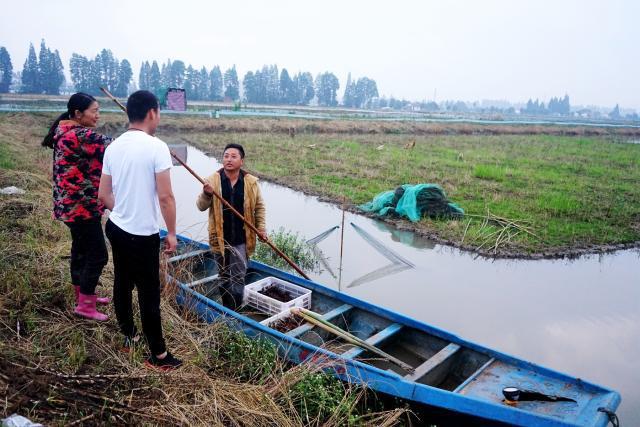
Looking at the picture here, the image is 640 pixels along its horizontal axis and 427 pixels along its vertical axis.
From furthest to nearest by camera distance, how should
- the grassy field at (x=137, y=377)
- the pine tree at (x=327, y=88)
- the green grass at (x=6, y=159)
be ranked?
the pine tree at (x=327, y=88) < the green grass at (x=6, y=159) < the grassy field at (x=137, y=377)

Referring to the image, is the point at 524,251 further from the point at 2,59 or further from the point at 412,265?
the point at 2,59

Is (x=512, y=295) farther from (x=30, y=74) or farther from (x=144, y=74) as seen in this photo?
(x=144, y=74)

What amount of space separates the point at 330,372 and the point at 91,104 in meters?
2.69

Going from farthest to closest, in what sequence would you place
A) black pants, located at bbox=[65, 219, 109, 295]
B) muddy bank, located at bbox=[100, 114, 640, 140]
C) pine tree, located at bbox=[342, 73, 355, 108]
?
pine tree, located at bbox=[342, 73, 355, 108]
muddy bank, located at bbox=[100, 114, 640, 140]
black pants, located at bbox=[65, 219, 109, 295]

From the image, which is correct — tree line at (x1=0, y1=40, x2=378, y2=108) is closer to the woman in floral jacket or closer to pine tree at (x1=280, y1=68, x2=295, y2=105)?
pine tree at (x1=280, y1=68, x2=295, y2=105)

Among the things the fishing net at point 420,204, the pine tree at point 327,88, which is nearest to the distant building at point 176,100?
the fishing net at point 420,204

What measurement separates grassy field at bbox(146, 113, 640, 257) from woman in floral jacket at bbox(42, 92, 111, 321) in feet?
20.1

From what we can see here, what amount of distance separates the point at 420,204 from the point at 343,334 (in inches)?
236

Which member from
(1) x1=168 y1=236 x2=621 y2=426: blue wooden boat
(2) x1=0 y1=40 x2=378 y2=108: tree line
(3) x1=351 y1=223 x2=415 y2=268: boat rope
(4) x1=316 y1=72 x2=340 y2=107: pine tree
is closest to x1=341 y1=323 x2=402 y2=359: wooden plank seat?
(1) x1=168 y1=236 x2=621 y2=426: blue wooden boat

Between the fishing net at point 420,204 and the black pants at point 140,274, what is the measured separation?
22.1 ft

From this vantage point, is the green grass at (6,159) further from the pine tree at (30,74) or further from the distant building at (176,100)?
the pine tree at (30,74)

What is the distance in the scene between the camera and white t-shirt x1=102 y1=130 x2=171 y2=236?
2633 millimetres

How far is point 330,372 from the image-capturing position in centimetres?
340

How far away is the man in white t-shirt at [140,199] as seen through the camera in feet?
8.70
